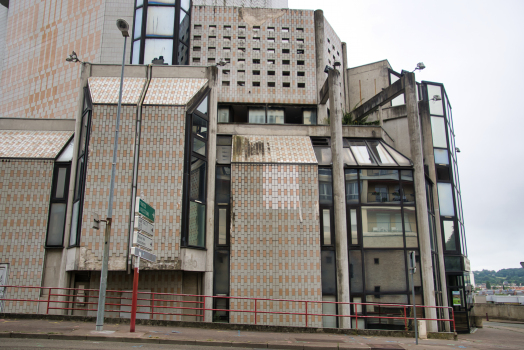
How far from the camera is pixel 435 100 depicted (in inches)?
1225

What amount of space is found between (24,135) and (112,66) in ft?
21.2

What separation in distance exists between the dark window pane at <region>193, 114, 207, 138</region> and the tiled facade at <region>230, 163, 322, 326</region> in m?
2.35

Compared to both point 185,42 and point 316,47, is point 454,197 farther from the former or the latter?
point 185,42

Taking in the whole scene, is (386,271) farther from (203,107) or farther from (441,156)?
(203,107)

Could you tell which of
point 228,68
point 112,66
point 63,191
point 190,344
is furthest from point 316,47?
point 190,344

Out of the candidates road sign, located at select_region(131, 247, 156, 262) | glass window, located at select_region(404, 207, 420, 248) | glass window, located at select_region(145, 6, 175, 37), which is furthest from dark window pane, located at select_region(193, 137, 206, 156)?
glass window, located at select_region(404, 207, 420, 248)

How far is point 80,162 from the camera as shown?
21.7 m

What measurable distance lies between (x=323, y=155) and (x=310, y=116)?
8155mm

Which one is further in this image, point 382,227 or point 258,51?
point 258,51

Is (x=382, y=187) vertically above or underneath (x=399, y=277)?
above

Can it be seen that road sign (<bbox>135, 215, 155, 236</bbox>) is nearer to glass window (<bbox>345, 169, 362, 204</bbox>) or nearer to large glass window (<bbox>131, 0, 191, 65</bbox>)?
glass window (<bbox>345, 169, 362, 204</bbox>)

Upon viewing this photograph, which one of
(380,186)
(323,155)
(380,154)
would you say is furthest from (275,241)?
(380,154)

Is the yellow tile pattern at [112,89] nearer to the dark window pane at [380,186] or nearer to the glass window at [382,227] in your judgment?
the dark window pane at [380,186]

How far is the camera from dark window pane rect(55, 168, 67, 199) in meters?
22.3
